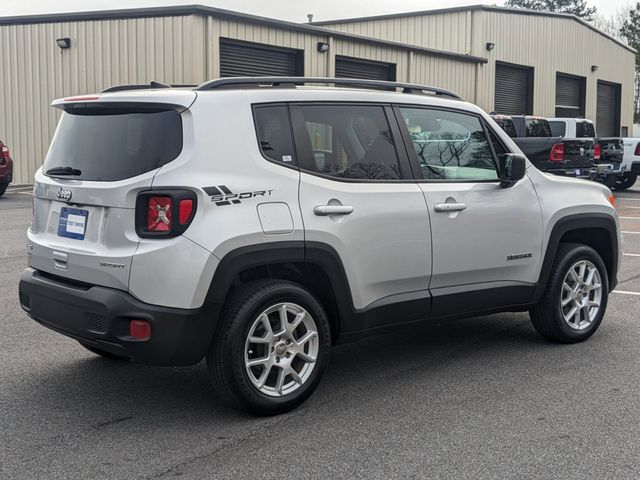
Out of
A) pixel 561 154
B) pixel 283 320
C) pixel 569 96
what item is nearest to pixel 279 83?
pixel 283 320

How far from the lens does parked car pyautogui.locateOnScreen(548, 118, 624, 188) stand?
787 inches

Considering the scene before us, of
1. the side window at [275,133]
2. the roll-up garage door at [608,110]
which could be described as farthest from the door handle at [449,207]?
the roll-up garage door at [608,110]

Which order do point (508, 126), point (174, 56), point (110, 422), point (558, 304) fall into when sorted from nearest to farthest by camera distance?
point (110, 422) → point (558, 304) → point (508, 126) → point (174, 56)

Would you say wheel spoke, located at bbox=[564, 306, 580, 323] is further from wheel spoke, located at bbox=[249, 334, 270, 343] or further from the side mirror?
wheel spoke, located at bbox=[249, 334, 270, 343]

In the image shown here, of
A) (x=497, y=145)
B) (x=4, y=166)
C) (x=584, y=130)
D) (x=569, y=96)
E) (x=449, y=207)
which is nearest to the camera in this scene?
(x=449, y=207)

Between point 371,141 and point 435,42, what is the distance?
26.8 m

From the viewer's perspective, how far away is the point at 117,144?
438 centimetres

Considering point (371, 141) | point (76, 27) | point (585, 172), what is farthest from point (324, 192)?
point (76, 27)

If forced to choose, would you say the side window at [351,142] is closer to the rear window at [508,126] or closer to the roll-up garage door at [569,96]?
the rear window at [508,126]

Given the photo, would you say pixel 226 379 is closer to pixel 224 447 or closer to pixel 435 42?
pixel 224 447

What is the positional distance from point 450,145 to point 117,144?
7.21 ft

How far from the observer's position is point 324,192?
459 cm

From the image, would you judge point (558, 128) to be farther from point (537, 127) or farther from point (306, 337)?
point (306, 337)

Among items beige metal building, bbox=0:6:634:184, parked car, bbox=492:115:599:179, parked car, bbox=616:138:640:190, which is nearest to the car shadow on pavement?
parked car, bbox=492:115:599:179
